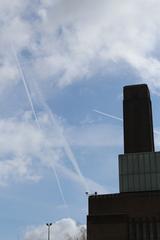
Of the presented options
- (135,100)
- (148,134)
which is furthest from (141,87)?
(148,134)

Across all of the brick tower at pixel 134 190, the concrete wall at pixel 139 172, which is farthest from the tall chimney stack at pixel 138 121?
the concrete wall at pixel 139 172

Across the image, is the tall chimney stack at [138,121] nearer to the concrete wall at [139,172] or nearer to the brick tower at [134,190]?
the brick tower at [134,190]

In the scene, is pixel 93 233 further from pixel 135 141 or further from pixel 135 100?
pixel 135 100

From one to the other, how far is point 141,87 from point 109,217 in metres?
17.2

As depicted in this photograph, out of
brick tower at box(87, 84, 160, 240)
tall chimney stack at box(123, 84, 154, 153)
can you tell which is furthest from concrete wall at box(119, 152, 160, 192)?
tall chimney stack at box(123, 84, 154, 153)

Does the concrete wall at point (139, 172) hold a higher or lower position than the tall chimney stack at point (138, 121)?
lower

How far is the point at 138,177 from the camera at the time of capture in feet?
186

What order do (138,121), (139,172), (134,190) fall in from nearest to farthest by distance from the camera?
1. (134,190)
2. (139,172)
3. (138,121)

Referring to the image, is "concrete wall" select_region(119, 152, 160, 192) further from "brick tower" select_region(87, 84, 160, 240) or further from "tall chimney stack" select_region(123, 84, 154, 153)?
"tall chimney stack" select_region(123, 84, 154, 153)

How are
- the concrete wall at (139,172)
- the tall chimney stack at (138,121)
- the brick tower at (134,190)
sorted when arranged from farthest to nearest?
the tall chimney stack at (138,121) → the concrete wall at (139,172) → the brick tower at (134,190)

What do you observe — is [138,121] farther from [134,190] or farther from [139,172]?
[134,190]

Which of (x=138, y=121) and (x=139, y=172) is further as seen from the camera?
(x=138, y=121)

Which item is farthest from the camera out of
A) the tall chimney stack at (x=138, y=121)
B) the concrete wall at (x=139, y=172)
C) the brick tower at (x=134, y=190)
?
the tall chimney stack at (x=138, y=121)

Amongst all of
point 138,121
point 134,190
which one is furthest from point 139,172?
point 138,121
